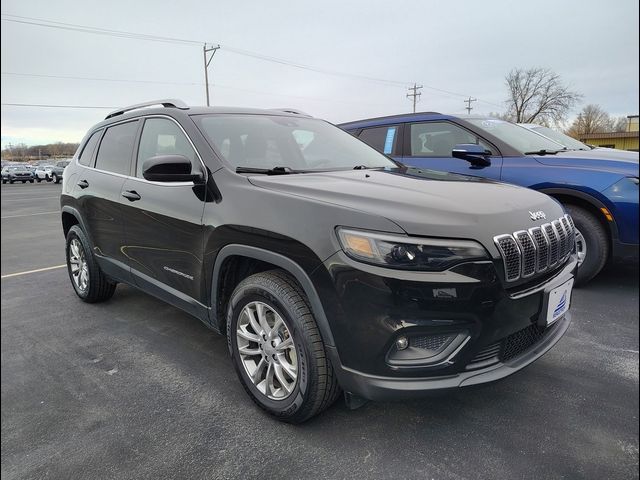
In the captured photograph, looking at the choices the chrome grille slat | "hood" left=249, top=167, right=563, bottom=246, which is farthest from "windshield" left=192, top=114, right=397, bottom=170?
the chrome grille slat

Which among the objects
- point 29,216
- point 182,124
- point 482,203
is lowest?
point 29,216

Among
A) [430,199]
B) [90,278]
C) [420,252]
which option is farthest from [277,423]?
[90,278]

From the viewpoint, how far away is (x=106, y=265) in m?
3.65

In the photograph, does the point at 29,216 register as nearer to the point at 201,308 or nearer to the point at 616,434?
the point at 201,308

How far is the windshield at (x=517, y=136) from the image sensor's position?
4.57 meters

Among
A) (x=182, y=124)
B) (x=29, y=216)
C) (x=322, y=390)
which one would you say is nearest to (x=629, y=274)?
(x=322, y=390)

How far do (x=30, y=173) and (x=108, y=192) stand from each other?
37.8 meters

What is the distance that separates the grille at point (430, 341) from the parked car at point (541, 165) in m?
2.74

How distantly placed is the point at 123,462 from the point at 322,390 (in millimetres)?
986

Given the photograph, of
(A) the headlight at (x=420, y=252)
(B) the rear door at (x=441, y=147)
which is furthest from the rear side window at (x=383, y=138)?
(A) the headlight at (x=420, y=252)

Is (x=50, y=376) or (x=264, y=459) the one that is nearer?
(x=264, y=459)

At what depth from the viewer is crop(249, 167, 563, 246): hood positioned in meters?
1.77

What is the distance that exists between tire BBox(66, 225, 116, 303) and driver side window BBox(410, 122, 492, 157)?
3764 mm

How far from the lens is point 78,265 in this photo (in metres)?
4.16
